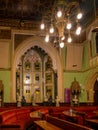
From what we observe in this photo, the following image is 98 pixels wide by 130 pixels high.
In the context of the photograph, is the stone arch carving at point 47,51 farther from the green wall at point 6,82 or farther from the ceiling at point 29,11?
the ceiling at point 29,11

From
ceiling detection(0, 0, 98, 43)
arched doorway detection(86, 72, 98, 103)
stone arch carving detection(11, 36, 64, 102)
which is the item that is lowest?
arched doorway detection(86, 72, 98, 103)

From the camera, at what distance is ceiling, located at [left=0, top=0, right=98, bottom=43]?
1650 centimetres

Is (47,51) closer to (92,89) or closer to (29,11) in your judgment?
(29,11)

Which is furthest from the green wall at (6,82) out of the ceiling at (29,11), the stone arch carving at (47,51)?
the ceiling at (29,11)

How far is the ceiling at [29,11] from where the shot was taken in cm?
1650

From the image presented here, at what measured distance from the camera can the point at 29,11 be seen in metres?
17.7

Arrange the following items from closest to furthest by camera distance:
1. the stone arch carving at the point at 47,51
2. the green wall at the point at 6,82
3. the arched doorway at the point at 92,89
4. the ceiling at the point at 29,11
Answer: the ceiling at the point at 29,11
the green wall at the point at 6,82
the arched doorway at the point at 92,89
the stone arch carving at the point at 47,51

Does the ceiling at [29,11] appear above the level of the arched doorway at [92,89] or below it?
above

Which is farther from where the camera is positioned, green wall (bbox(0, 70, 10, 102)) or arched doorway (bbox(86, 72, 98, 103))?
arched doorway (bbox(86, 72, 98, 103))

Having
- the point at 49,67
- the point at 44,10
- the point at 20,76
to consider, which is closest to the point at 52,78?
the point at 49,67

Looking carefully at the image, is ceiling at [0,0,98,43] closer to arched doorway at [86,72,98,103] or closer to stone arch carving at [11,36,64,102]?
stone arch carving at [11,36,64,102]

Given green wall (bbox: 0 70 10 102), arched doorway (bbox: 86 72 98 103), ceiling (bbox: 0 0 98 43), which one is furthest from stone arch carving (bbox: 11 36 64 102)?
arched doorway (bbox: 86 72 98 103)

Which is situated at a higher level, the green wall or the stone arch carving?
the stone arch carving

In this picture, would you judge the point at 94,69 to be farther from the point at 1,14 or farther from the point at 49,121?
the point at 49,121
